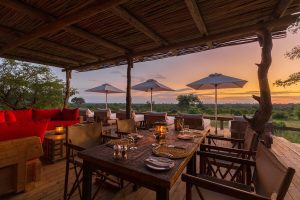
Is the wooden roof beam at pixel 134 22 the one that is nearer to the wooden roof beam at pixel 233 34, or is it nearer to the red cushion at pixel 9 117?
the wooden roof beam at pixel 233 34

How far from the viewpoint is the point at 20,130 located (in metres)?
2.45

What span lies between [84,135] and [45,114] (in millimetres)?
4786

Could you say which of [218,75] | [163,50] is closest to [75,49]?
[163,50]

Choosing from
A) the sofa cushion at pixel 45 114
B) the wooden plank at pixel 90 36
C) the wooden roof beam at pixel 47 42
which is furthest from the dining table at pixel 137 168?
the sofa cushion at pixel 45 114

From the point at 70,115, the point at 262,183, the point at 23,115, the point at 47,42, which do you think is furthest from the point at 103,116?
the point at 262,183

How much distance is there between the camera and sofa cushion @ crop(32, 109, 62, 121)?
19.8 ft

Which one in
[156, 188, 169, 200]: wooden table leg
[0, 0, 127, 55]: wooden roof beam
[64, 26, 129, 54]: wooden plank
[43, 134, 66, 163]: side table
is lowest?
[43, 134, 66, 163]: side table

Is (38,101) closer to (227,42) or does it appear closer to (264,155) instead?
(227,42)

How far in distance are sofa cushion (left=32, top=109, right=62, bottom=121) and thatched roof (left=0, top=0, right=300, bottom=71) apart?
7.25 feet

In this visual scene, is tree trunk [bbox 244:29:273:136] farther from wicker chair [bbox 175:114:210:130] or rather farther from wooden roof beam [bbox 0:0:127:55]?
wooden roof beam [bbox 0:0:127:55]

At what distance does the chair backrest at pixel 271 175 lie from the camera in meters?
0.97

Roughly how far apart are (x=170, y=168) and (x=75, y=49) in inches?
215

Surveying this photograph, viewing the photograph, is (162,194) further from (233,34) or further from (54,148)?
(233,34)

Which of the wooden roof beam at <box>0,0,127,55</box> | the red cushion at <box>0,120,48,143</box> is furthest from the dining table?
the wooden roof beam at <box>0,0,127,55</box>
